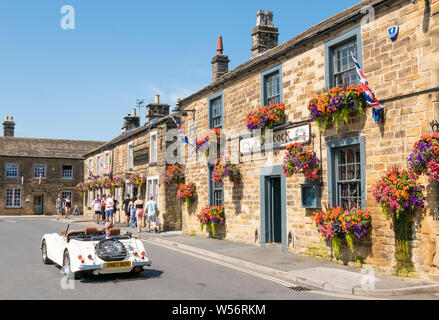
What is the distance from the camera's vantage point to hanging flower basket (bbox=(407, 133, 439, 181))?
8.00 metres

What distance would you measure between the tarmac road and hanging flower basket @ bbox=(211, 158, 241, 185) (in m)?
4.34

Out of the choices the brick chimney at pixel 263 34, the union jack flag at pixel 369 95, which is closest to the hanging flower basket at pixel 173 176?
the brick chimney at pixel 263 34

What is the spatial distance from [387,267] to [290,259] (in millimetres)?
2704

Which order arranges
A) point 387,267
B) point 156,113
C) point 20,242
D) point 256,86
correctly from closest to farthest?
point 387,267 < point 256,86 < point 20,242 < point 156,113

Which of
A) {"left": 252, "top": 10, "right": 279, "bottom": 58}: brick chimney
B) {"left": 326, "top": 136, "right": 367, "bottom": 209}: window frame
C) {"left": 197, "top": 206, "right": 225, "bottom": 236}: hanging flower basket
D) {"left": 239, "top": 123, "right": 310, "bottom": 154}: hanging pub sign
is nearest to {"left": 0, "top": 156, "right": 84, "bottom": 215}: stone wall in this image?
{"left": 197, "top": 206, "right": 225, "bottom": 236}: hanging flower basket

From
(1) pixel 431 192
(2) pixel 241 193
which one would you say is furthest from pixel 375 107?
(2) pixel 241 193

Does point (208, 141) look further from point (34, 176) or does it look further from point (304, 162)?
point (34, 176)

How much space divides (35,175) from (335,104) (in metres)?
40.3

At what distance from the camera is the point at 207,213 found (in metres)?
16.4

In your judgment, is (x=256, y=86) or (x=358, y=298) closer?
(x=358, y=298)

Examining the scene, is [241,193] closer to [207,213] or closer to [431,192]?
[207,213]

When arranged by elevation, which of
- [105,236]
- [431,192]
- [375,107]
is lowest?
[105,236]

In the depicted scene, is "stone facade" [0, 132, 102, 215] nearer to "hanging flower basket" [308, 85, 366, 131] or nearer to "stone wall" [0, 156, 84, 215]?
"stone wall" [0, 156, 84, 215]
